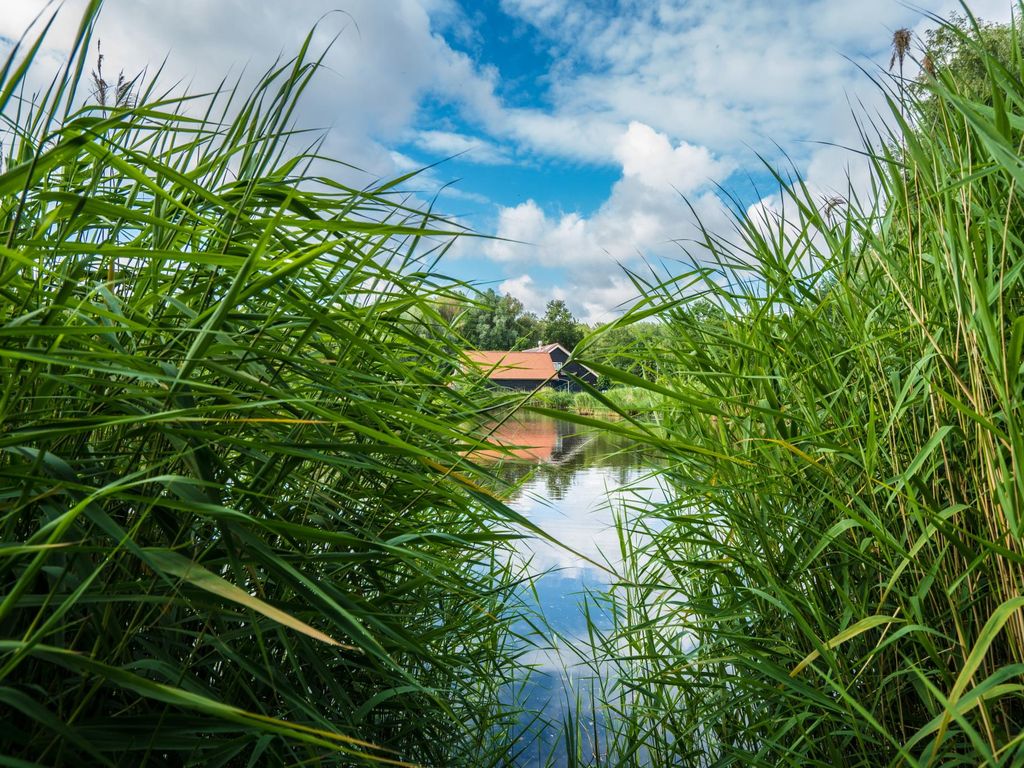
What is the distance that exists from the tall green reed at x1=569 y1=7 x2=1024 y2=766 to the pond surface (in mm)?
368

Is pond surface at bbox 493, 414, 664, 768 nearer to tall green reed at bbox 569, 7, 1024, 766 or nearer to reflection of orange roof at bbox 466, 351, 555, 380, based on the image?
reflection of orange roof at bbox 466, 351, 555, 380

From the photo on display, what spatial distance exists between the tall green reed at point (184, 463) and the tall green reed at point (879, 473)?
20.8 inches

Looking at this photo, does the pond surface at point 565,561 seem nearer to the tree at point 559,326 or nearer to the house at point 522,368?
the house at point 522,368

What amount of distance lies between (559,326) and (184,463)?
49502 millimetres

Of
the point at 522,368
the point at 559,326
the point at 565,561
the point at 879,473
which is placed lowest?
the point at 565,561

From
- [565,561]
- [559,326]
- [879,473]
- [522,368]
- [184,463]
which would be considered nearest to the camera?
[184,463]

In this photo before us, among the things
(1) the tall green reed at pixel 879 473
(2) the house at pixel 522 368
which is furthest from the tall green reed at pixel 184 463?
(1) the tall green reed at pixel 879 473

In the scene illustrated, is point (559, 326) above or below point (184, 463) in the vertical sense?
above

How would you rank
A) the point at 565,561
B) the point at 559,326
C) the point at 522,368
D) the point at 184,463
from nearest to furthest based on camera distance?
the point at 184,463 < the point at 522,368 < the point at 565,561 < the point at 559,326

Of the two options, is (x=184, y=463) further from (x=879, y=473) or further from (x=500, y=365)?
(x=879, y=473)

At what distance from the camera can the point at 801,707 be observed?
1.50 meters

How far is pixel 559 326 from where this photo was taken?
5009cm

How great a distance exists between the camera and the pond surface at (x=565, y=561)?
2.18m

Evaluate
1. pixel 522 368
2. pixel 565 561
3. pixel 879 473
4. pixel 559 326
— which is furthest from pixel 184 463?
pixel 559 326
